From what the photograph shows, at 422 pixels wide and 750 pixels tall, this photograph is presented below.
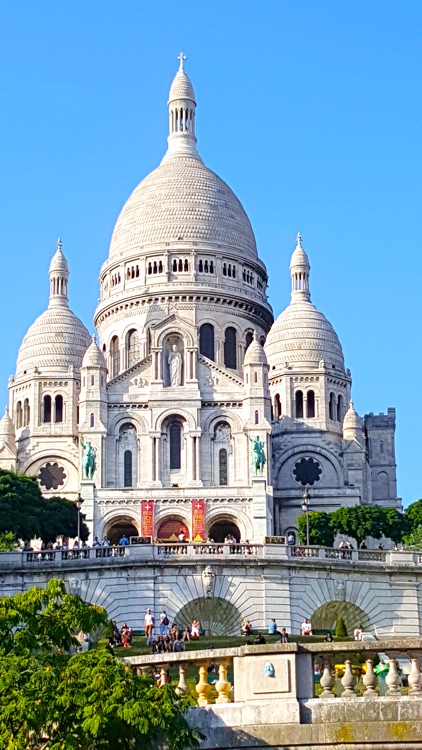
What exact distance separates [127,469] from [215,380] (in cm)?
824

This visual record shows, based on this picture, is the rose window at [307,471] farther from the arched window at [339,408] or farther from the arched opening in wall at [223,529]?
the arched opening in wall at [223,529]

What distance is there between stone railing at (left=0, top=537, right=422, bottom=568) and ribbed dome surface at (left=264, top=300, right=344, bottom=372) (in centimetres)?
5841

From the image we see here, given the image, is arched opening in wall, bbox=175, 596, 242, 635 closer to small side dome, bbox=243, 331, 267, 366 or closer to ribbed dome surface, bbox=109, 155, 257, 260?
small side dome, bbox=243, 331, 267, 366

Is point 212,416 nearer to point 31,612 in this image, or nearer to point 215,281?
point 215,281

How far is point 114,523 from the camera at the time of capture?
95.6m

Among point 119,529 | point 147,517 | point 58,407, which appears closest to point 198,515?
point 147,517

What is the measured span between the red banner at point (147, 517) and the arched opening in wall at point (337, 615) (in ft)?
143

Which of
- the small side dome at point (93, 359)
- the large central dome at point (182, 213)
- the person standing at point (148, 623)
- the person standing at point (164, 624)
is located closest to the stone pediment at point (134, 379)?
the small side dome at point (93, 359)

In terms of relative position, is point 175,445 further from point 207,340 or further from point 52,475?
point 207,340

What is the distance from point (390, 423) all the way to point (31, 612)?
298ft

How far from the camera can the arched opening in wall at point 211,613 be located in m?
49.8

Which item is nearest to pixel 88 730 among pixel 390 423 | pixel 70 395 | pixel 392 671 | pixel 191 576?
pixel 392 671

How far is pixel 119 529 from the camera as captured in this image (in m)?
96.6

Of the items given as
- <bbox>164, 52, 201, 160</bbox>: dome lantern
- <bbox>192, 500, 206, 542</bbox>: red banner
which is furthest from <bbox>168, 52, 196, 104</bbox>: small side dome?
<bbox>192, 500, 206, 542</bbox>: red banner
